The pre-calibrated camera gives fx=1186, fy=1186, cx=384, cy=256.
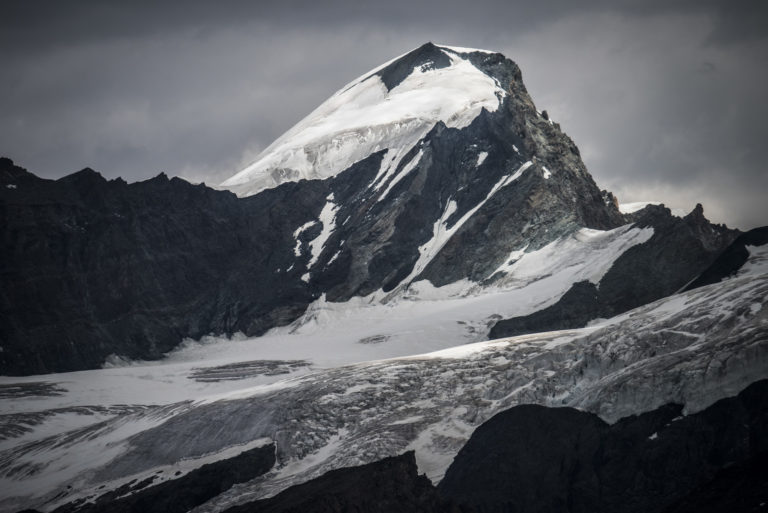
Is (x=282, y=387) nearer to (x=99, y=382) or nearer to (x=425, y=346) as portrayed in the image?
(x=425, y=346)

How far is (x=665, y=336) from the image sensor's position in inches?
4483

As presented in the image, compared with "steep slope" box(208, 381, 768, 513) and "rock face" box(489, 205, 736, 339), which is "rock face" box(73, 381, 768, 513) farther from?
"rock face" box(489, 205, 736, 339)

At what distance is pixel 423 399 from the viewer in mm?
128500

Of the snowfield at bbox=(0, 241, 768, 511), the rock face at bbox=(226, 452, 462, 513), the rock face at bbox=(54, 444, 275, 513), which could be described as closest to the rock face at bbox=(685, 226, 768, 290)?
the snowfield at bbox=(0, 241, 768, 511)

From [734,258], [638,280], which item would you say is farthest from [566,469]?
[638,280]

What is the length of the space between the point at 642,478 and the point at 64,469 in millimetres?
69448

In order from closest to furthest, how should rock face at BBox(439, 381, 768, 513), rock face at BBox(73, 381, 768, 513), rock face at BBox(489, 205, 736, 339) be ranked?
rock face at BBox(73, 381, 768, 513) < rock face at BBox(439, 381, 768, 513) < rock face at BBox(489, 205, 736, 339)

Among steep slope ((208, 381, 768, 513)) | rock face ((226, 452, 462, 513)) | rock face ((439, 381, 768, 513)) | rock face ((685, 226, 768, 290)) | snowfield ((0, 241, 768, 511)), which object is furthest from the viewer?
rock face ((685, 226, 768, 290))

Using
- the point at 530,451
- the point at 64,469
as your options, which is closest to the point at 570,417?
the point at 530,451

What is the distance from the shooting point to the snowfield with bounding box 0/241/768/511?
346 feet

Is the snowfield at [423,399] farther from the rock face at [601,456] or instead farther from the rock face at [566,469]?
the rock face at [566,469]

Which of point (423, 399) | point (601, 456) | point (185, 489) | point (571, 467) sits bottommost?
point (571, 467)

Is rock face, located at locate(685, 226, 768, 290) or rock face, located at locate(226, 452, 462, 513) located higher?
rock face, located at locate(685, 226, 768, 290)

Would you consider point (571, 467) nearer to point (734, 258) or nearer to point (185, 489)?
point (185, 489)
